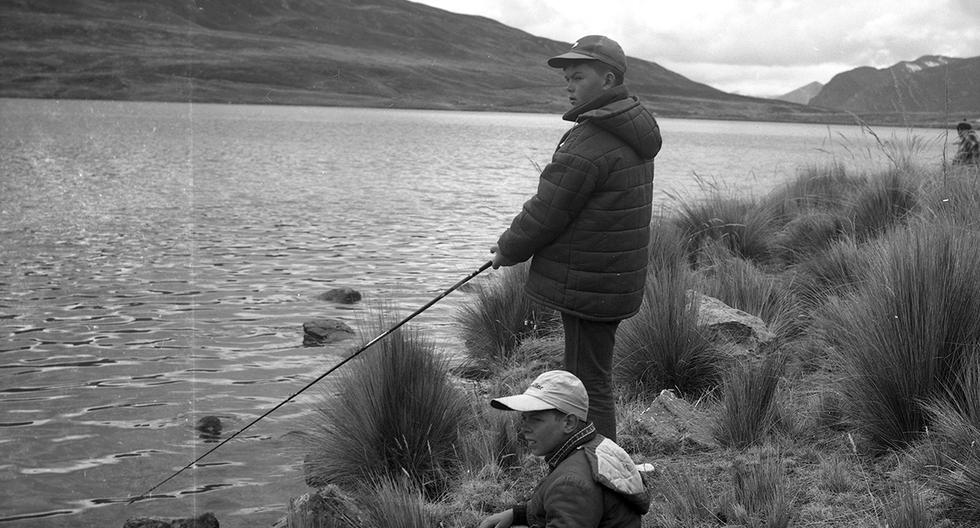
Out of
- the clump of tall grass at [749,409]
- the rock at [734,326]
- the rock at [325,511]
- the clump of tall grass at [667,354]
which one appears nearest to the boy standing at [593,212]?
the clump of tall grass at [749,409]

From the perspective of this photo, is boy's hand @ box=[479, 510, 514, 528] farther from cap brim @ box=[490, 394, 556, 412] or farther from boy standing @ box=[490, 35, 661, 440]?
boy standing @ box=[490, 35, 661, 440]

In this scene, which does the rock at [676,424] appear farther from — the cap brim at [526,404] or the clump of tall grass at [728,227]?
the clump of tall grass at [728,227]

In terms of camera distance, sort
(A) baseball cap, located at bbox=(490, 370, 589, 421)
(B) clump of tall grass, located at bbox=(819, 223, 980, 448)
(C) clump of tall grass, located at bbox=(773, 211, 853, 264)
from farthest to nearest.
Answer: (C) clump of tall grass, located at bbox=(773, 211, 853, 264), (B) clump of tall grass, located at bbox=(819, 223, 980, 448), (A) baseball cap, located at bbox=(490, 370, 589, 421)

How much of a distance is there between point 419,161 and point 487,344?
2866 centimetres

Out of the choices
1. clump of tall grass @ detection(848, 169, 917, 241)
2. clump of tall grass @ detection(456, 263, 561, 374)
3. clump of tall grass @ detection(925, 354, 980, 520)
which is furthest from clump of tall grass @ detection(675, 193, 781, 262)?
clump of tall grass @ detection(925, 354, 980, 520)

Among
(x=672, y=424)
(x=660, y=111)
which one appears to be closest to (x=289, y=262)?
(x=672, y=424)

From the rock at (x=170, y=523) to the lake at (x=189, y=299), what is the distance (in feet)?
0.81

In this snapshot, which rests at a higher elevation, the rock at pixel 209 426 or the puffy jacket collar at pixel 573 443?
the puffy jacket collar at pixel 573 443

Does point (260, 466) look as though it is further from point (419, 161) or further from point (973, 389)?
point (419, 161)

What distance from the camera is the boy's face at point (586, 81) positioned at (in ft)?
14.1

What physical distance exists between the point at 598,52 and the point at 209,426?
164 inches

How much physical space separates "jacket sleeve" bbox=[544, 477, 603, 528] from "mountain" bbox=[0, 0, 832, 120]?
330 feet

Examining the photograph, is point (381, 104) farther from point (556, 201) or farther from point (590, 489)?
point (590, 489)

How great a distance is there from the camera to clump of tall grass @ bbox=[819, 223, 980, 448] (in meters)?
4.72
